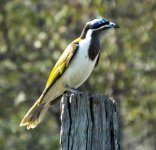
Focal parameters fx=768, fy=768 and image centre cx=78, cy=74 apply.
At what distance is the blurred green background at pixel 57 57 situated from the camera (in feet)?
42.9

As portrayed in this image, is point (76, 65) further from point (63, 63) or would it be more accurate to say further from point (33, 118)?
point (33, 118)

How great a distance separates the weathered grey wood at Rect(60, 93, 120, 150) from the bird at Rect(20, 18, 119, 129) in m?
1.85

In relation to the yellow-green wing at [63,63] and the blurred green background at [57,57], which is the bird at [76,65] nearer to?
the yellow-green wing at [63,63]

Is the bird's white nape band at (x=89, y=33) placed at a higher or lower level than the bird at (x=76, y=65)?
higher

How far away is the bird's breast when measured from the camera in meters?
7.11

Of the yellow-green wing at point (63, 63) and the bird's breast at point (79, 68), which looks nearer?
the bird's breast at point (79, 68)

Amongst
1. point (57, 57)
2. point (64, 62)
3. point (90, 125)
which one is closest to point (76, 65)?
point (64, 62)

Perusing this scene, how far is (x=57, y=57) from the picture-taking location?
13.4 m

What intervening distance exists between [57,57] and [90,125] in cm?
838

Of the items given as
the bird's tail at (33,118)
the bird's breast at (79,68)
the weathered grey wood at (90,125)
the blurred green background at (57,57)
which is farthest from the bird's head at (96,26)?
the blurred green background at (57,57)

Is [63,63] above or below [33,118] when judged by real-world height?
above

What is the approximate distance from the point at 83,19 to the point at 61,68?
6705mm

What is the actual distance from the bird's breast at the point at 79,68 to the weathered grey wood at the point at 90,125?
1.95 metres

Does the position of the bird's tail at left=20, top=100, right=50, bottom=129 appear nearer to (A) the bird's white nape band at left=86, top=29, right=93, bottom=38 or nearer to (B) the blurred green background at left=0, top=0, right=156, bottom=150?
(A) the bird's white nape band at left=86, top=29, right=93, bottom=38
